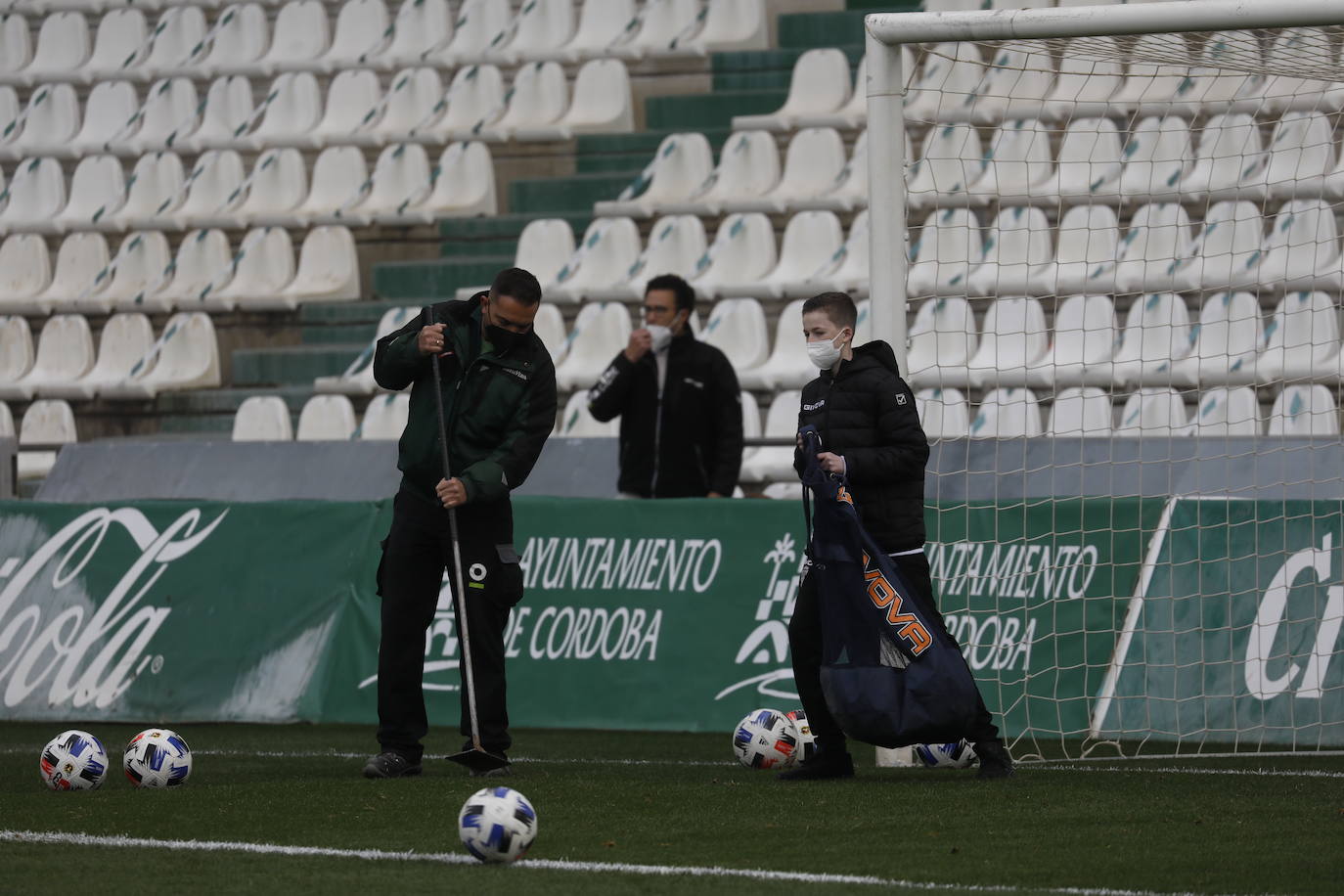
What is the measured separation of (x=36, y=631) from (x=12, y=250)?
7226mm

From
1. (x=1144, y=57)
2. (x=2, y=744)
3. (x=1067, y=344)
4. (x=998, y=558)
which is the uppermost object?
(x=1144, y=57)

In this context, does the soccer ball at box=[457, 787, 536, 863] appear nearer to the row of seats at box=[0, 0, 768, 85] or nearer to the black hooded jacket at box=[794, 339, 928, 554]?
the black hooded jacket at box=[794, 339, 928, 554]

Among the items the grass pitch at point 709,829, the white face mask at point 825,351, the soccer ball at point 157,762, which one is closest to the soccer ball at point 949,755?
the grass pitch at point 709,829

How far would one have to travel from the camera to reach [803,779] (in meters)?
7.61

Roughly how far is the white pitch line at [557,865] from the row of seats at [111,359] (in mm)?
10122

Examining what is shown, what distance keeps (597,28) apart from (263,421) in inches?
197

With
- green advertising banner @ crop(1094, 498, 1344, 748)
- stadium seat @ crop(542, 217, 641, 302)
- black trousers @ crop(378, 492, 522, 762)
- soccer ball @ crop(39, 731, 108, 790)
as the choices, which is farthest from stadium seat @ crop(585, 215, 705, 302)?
soccer ball @ crop(39, 731, 108, 790)

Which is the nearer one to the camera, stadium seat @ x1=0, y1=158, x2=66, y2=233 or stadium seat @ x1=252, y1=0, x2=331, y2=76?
stadium seat @ x1=0, y1=158, x2=66, y2=233

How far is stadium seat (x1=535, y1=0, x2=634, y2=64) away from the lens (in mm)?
17422

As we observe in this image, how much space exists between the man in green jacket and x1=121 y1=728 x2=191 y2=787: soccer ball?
2.49 feet

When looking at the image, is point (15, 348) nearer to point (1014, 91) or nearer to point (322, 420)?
point (322, 420)

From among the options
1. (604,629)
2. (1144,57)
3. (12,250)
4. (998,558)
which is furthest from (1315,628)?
(12,250)

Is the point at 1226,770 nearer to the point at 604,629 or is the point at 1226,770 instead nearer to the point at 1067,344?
the point at 604,629

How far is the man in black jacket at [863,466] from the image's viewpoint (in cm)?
748
